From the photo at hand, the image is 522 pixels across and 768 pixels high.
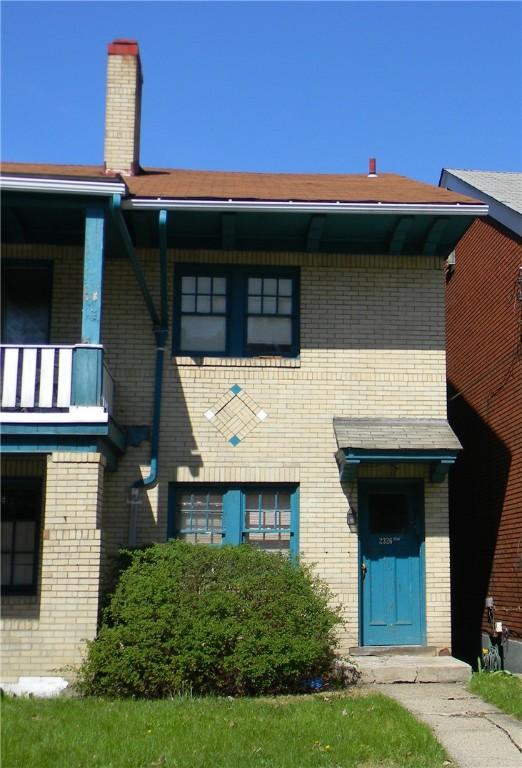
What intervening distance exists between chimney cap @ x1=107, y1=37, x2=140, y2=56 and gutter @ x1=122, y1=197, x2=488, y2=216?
3.59 meters

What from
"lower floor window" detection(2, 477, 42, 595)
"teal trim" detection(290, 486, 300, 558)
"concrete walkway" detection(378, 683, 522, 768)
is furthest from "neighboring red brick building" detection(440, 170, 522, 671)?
"lower floor window" detection(2, 477, 42, 595)

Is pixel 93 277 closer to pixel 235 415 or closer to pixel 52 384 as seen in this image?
pixel 52 384

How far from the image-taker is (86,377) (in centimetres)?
1064

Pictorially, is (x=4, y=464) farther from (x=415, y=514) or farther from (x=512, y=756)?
(x=512, y=756)

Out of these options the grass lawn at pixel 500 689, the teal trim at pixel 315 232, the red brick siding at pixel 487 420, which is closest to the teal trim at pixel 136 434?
the teal trim at pixel 315 232

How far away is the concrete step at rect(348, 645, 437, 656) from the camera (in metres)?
12.2

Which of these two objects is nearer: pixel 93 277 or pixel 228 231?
pixel 93 277

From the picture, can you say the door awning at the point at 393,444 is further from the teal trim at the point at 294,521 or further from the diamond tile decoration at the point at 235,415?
the diamond tile decoration at the point at 235,415

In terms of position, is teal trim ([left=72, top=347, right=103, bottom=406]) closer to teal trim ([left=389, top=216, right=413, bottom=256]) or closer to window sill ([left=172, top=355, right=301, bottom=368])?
window sill ([left=172, top=355, right=301, bottom=368])

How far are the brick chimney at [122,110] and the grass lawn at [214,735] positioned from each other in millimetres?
7894

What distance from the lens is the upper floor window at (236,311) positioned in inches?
515

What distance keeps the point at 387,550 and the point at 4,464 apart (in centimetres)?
→ 513

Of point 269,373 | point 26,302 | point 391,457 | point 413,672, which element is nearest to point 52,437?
point 26,302

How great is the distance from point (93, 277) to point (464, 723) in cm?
627
